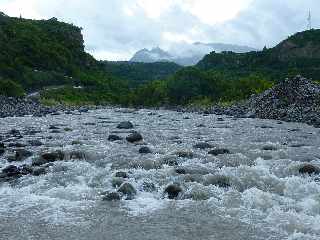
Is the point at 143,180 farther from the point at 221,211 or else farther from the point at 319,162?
the point at 319,162

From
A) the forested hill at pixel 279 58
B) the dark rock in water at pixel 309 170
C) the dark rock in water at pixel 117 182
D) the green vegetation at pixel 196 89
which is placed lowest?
the dark rock in water at pixel 117 182

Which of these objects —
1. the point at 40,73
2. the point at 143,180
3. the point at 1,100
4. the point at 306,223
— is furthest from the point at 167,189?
the point at 40,73

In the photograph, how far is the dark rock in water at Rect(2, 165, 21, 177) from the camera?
20.2 meters

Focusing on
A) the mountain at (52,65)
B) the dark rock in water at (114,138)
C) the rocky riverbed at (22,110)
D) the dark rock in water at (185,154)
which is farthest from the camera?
the mountain at (52,65)

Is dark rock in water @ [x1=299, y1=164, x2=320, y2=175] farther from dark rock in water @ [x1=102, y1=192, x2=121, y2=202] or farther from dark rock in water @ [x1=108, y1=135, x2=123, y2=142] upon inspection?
dark rock in water @ [x1=108, y1=135, x2=123, y2=142]

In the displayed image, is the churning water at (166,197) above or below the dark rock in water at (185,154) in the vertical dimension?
below

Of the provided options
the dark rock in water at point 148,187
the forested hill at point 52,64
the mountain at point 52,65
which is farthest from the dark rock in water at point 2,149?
the forested hill at point 52,64

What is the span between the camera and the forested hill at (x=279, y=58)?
133 meters

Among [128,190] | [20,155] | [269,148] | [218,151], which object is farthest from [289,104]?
[128,190]

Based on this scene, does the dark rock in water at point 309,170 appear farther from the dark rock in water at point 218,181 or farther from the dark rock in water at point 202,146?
the dark rock in water at point 202,146

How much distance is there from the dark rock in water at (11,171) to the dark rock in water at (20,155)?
2187mm

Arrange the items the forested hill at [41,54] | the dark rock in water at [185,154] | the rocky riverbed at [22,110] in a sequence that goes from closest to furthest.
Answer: the dark rock in water at [185,154], the rocky riverbed at [22,110], the forested hill at [41,54]

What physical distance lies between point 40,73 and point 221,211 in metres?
104

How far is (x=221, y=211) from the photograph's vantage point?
51.3 feet
